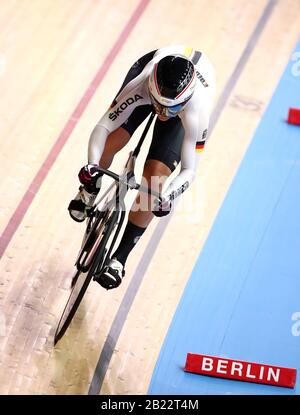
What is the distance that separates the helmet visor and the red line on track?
1498mm

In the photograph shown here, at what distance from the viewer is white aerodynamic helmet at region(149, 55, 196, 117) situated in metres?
4.26

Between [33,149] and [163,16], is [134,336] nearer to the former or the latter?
[33,149]

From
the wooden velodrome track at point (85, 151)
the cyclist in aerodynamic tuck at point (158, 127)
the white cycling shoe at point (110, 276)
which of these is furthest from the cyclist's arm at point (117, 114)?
the wooden velodrome track at point (85, 151)

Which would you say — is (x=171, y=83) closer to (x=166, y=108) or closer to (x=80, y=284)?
(x=166, y=108)

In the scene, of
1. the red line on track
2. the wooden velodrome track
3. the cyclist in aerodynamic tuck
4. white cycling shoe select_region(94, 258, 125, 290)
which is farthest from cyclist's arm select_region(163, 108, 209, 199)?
the red line on track

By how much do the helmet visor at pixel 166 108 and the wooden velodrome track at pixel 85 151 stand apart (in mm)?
1340

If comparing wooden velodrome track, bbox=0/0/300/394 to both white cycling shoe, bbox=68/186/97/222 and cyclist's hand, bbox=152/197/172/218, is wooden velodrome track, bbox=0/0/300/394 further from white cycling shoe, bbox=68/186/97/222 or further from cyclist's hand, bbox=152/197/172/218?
cyclist's hand, bbox=152/197/172/218

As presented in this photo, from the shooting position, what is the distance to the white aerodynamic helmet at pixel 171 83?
4.26 metres

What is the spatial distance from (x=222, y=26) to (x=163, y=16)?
49 cm

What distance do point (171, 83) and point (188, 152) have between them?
1.46ft

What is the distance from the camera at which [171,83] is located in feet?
14.0

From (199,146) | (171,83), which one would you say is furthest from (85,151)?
(171,83)

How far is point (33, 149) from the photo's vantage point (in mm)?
5922
